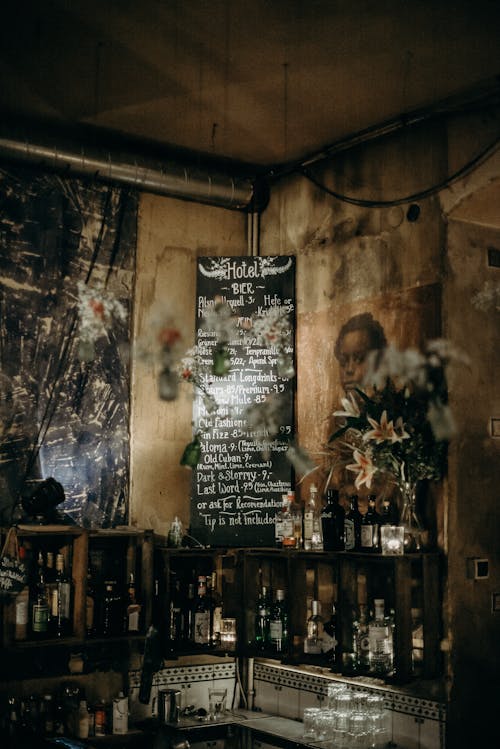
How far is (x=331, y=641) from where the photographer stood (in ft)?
15.6

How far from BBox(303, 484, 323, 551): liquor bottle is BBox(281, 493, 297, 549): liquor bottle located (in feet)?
0.25

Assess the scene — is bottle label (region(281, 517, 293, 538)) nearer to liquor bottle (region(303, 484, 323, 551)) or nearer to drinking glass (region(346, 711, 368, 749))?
liquor bottle (region(303, 484, 323, 551))

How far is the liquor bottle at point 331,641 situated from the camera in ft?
15.0

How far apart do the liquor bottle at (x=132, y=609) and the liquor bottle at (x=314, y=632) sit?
36.8 inches

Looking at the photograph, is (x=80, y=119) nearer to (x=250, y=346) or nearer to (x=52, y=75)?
(x=52, y=75)

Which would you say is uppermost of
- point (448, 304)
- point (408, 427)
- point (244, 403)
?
point (448, 304)

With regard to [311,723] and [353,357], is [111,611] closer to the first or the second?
[311,723]

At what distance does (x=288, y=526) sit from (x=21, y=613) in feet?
5.04

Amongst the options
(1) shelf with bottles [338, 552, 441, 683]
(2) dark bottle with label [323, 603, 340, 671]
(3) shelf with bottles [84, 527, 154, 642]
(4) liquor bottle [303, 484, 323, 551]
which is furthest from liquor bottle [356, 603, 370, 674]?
(3) shelf with bottles [84, 527, 154, 642]

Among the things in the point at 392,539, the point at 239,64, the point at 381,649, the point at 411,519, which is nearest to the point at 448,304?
the point at 411,519

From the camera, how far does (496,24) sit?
12.8 ft

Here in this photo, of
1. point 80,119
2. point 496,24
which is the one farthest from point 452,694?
point 80,119

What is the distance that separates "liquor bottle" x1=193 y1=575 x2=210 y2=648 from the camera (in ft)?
16.6

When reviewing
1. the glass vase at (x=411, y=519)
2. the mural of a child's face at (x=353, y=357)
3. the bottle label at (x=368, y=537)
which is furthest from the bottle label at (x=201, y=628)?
the mural of a child's face at (x=353, y=357)
